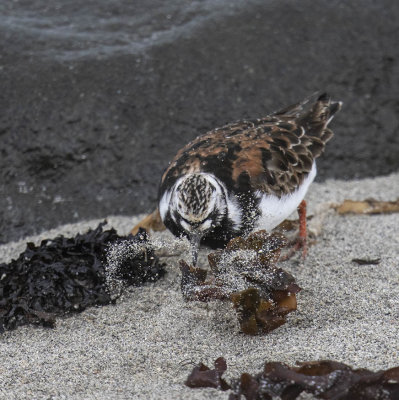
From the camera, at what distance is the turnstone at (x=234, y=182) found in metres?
3.29

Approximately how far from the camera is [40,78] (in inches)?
195

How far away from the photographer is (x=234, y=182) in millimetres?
3365

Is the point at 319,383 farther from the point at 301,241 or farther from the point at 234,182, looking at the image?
the point at 301,241

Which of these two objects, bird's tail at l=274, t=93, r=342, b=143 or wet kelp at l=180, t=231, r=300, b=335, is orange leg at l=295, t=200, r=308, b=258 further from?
wet kelp at l=180, t=231, r=300, b=335

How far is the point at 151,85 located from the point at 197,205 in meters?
2.13

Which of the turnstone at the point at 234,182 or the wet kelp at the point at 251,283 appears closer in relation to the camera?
the wet kelp at the point at 251,283

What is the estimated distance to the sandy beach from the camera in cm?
258

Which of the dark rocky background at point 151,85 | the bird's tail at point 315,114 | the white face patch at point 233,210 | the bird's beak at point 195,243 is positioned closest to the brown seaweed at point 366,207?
the bird's tail at point 315,114

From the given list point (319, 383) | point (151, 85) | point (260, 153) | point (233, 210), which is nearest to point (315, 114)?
point (260, 153)

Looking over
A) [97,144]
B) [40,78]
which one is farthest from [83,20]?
[97,144]

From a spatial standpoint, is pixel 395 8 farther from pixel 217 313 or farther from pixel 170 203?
pixel 217 313

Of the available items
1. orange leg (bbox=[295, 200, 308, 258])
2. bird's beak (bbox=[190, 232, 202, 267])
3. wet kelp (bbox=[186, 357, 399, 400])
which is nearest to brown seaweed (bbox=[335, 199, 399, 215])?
orange leg (bbox=[295, 200, 308, 258])

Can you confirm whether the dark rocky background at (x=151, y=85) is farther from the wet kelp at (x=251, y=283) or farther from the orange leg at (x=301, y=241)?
the wet kelp at (x=251, y=283)

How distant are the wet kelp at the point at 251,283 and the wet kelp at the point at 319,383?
1.70 feet
